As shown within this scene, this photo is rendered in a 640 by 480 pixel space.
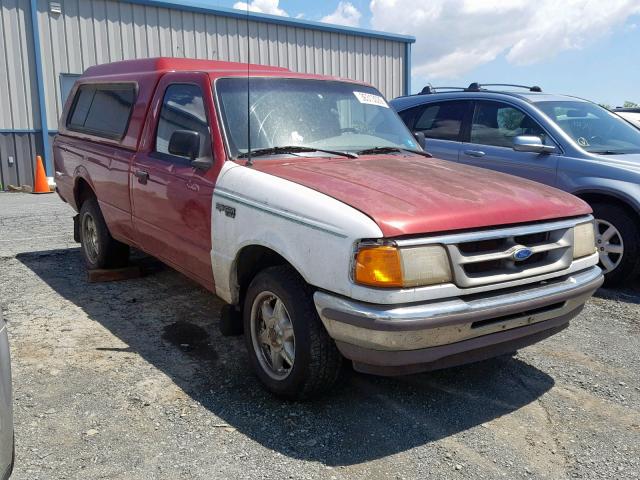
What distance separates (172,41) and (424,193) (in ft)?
41.2

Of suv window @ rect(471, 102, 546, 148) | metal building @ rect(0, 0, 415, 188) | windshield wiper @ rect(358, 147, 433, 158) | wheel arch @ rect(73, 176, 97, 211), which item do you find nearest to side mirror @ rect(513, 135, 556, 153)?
suv window @ rect(471, 102, 546, 148)

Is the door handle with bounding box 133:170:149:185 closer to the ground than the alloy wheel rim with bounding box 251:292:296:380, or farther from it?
farther from it

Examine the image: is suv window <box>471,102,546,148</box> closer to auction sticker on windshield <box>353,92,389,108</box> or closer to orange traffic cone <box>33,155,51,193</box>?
auction sticker on windshield <box>353,92,389,108</box>

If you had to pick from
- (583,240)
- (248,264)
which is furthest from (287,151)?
(583,240)

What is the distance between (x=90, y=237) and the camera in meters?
6.02

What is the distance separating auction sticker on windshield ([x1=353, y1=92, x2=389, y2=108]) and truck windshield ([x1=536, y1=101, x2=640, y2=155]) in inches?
87.8

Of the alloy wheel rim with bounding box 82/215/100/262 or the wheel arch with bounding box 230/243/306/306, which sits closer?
the wheel arch with bounding box 230/243/306/306

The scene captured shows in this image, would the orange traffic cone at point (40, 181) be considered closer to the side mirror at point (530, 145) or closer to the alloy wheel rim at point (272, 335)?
the side mirror at point (530, 145)

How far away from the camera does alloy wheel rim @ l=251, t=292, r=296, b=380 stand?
3350 millimetres

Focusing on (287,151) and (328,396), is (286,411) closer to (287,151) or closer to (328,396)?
(328,396)

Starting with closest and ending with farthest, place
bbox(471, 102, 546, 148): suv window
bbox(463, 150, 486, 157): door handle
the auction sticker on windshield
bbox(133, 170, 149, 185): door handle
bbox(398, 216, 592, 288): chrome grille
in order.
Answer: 1. bbox(398, 216, 592, 288): chrome grille
2. bbox(133, 170, 149, 185): door handle
3. the auction sticker on windshield
4. bbox(471, 102, 546, 148): suv window
5. bbox(463, 150, 486, 157): door handle

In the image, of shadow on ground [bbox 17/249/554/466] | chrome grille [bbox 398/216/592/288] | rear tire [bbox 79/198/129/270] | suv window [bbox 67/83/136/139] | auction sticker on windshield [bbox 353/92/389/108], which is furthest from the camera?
rear tire [bbox 79/198/129/270]

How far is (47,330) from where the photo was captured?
14.6 ft

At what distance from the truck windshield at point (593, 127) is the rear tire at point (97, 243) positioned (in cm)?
448
